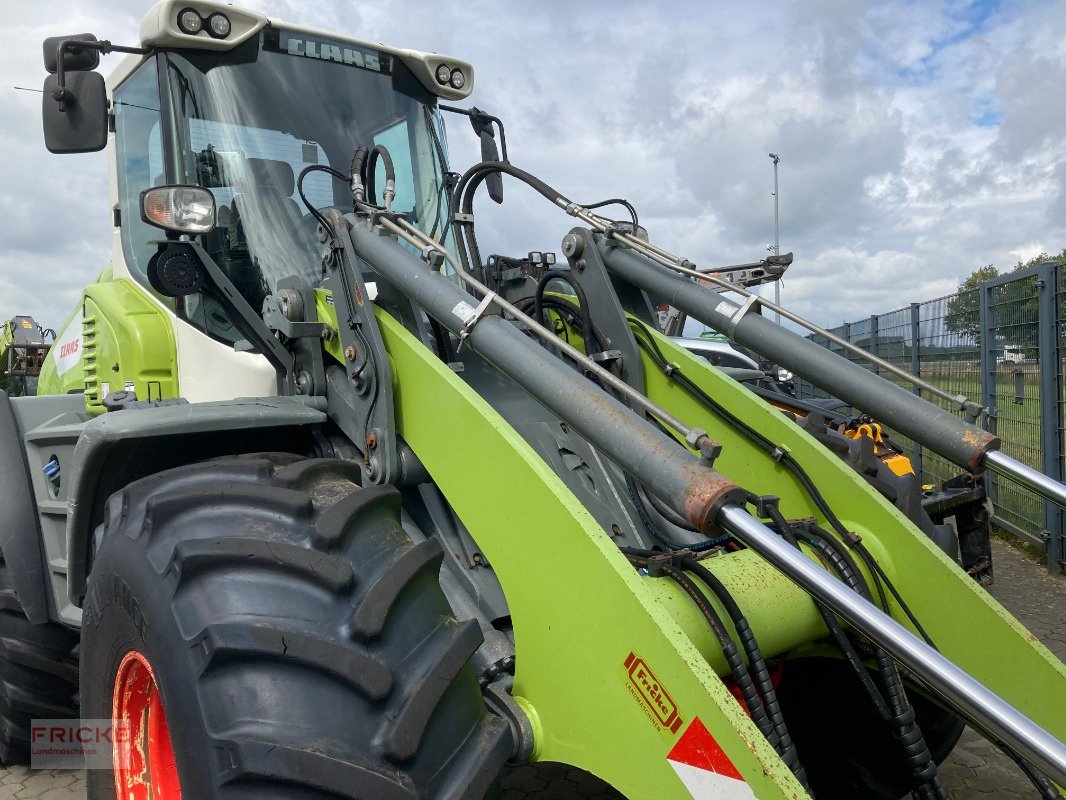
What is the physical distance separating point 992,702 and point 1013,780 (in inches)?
89.8

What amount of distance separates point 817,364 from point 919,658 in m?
1.41

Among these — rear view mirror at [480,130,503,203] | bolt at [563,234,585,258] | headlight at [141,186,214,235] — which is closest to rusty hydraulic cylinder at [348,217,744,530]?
headlight at [141,186,214,235]

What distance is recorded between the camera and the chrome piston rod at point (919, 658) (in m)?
1.43

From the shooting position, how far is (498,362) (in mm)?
2238

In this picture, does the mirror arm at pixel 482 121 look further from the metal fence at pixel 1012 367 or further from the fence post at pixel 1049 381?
the fence post at pixel 1049 381

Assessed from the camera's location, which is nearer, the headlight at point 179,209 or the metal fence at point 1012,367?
the headlight at point 179,209

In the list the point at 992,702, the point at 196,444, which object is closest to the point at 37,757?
the point at 196,444

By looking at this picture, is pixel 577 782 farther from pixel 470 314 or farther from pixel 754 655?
pixel 470 314

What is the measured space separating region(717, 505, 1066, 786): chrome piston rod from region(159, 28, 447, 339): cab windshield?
2.00 metres

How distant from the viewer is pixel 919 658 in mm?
1522

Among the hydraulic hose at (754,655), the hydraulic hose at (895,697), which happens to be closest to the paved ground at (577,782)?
the hydraulic hose at (895,697)

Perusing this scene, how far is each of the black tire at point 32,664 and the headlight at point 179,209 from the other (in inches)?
65.2

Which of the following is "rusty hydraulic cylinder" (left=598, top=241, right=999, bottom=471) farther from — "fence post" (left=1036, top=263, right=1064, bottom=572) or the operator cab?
"fence post" (left=1036, top=263, right=1064, bottom=572)

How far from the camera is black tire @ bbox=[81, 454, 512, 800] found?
1691mm
